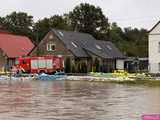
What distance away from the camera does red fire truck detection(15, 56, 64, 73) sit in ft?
237

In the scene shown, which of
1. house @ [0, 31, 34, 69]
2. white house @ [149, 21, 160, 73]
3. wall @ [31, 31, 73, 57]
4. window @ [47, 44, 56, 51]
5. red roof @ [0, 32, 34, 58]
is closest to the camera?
white house @ [149, 21, 160, 73]

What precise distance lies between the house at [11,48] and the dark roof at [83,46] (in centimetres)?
918

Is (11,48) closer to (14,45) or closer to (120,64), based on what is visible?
(14,45)

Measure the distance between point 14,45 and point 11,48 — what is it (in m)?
2.51

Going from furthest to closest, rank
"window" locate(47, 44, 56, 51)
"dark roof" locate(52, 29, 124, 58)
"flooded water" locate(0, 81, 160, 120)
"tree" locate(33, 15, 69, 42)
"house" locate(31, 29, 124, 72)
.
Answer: "tree" locate(33, 15, 69, 42) → "window" locate(47, 44, 56, 51) → "dark roof" locate(52, 29, 124, 58) → "house" locate(31, 29, 124, 72) → "flooded water" locate(0, 81, 160, 120)

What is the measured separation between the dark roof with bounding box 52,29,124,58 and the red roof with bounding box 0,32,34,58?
9243 mm

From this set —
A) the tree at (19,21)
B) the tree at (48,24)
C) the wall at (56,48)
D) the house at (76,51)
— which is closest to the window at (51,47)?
the house at (76,51)

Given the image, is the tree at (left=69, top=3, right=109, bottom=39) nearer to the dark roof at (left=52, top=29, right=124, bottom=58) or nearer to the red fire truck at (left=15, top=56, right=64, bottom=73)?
the dark roof at (left=52, top=29, right=124, bottom=58)

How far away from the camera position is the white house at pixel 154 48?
71.3m

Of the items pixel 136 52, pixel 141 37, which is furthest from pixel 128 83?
pixel 141 37

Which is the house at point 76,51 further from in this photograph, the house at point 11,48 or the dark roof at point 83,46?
the house at point 11,48

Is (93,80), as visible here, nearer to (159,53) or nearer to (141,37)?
(159,53)

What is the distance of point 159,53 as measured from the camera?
71.6m

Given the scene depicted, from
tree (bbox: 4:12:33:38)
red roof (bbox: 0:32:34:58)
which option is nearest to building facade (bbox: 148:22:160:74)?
red roof (bbox: 0:32:34:58)
